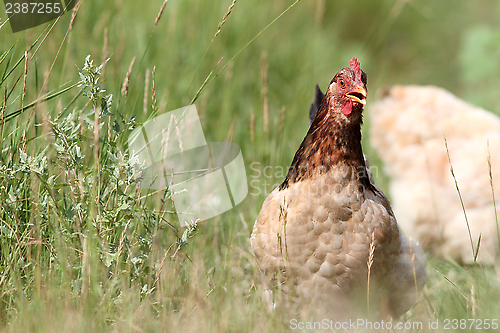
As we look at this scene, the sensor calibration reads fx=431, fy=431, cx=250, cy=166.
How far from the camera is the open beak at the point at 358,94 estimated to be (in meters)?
2.30

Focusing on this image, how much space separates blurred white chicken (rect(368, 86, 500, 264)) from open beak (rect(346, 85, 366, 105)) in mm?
1911

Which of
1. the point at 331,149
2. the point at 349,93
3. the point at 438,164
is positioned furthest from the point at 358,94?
the point at 438,164

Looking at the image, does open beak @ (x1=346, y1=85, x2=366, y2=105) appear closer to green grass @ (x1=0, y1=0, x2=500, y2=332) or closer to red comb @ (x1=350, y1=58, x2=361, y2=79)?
red comb @ (x1=350, y1=58, x2=361, y2=79)

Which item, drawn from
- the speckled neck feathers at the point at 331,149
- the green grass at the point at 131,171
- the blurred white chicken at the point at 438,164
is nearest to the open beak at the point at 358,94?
the speckled neck feathers at the point at 331,149

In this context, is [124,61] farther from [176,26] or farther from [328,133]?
[328,133]

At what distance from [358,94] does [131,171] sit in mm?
1263

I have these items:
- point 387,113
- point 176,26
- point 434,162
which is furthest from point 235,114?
point 434,162

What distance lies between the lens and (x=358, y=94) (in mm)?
Answer: 2342

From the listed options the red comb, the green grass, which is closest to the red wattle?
the red comb

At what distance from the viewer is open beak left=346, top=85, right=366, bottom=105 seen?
2.30 m

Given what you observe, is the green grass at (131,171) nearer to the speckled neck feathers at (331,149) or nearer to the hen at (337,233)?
the hen at (337,233)

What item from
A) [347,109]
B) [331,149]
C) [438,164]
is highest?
[347,109]

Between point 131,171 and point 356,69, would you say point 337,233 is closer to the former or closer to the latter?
point 356,69

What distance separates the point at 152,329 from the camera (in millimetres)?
1968
